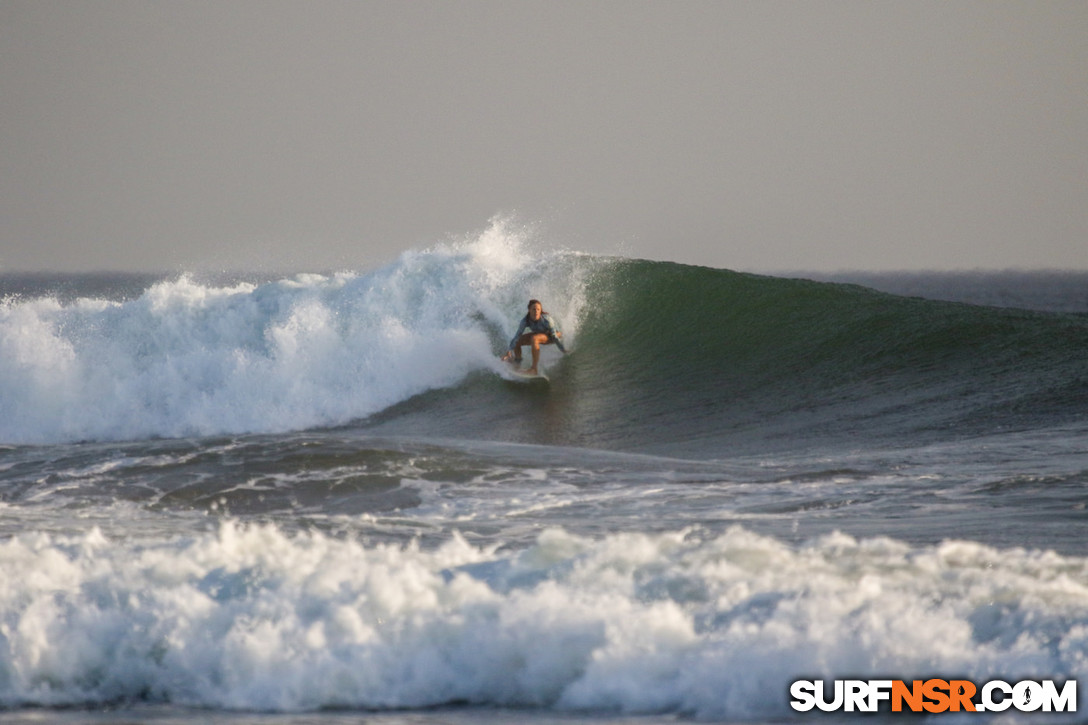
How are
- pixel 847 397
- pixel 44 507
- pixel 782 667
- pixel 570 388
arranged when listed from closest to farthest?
pixel 782 667 → pixel 44 507 → pixel 847 397 → pixel 570 388

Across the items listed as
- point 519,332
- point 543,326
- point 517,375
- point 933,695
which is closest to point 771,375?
point 543,326

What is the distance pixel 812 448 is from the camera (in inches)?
411

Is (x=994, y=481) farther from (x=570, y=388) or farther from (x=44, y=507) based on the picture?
(x=570, y=388)

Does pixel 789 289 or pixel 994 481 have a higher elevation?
pixel 789 289

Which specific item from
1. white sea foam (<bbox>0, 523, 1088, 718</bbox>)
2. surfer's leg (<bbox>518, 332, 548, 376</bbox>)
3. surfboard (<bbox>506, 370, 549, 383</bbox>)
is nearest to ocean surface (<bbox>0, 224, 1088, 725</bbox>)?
white sea foam (<bbox>0, 523, 1088, 718</bbox>)

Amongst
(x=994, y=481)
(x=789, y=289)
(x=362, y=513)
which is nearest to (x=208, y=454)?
(x=362, y=513)

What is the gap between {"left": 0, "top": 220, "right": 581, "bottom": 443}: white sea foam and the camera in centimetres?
1627

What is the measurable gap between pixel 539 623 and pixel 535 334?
35.3ft

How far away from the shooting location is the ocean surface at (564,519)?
4156 mm

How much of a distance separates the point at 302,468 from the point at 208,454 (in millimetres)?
1029

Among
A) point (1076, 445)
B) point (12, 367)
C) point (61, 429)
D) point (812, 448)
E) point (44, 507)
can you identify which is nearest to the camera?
point (44, 507)

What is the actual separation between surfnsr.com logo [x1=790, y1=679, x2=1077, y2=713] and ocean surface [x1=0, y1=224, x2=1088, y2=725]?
0.22 feet

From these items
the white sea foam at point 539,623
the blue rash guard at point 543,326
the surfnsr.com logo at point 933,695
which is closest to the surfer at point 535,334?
the blue rash guard at point 543,326

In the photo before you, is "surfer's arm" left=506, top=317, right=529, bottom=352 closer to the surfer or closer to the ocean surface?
the surfer
